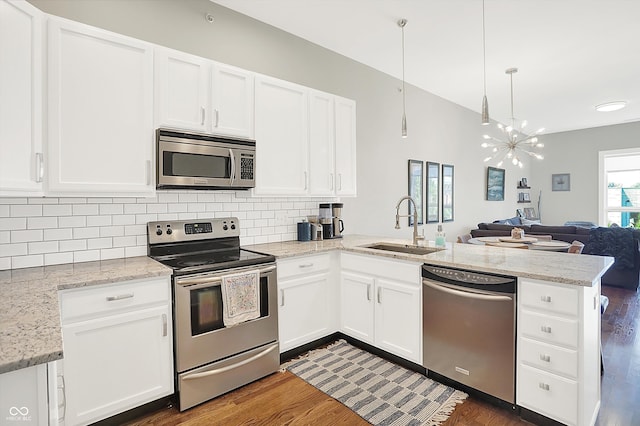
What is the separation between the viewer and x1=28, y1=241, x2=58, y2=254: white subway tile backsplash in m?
2.08

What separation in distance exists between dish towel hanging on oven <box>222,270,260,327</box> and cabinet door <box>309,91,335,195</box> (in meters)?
1.16

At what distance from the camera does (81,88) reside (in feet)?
6.56

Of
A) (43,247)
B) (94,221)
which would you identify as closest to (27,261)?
(43,247)

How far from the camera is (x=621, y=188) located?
298 inches

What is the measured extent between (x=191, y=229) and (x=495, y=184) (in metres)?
6.40

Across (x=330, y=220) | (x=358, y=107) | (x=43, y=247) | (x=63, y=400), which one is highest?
(x=358, y=107)

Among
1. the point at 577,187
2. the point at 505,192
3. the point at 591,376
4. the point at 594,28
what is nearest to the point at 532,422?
the point at 591,376

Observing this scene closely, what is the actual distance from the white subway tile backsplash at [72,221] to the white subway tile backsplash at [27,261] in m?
0.23

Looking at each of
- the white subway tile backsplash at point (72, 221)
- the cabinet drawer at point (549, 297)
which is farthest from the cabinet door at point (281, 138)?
the cabinet drawer at point (549, 297)

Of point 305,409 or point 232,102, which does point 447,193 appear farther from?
point 305,409

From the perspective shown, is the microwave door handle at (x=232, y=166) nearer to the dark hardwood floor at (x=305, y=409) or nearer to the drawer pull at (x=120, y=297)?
the drawer pull at (x=120, y=297)

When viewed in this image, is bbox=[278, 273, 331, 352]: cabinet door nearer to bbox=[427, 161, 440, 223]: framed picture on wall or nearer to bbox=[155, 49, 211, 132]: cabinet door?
bbox=[155, 49, 211, 132]: cabinet door

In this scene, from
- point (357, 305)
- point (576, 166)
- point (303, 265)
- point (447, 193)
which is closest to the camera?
point (303, 265)

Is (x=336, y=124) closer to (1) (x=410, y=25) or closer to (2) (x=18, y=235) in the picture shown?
(1) (x=410, y=25)
